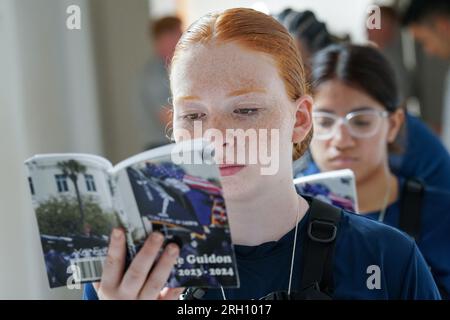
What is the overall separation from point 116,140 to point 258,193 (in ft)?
11.3

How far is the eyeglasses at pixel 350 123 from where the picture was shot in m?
1.89

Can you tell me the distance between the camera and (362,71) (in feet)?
6.35

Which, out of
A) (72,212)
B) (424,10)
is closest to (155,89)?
(424,10)

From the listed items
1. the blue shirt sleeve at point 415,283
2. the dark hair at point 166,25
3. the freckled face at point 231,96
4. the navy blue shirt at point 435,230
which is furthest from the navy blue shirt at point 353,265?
the dark hair at point 166,25

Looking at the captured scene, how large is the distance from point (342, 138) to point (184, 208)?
914mm

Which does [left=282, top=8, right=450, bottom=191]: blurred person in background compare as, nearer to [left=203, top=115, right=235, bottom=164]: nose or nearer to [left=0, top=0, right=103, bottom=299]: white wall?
[left=203, top=115, right=235, bottom=164]: nose

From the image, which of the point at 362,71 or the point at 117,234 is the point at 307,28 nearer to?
the point at 362,71

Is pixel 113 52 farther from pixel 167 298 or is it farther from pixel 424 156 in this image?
pixel 167 298

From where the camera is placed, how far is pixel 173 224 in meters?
1.06

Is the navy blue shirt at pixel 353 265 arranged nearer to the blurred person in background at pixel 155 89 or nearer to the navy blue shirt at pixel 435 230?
the navy blue shirt at pixel 435 230

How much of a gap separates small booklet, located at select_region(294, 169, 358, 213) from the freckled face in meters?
0.33

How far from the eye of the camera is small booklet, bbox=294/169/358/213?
1.45m

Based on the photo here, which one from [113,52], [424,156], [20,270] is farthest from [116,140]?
[424,156]

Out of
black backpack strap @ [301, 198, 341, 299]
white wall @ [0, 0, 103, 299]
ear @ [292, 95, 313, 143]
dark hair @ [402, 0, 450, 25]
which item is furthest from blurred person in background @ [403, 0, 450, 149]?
black backpack strap @ [301, 198, 341, 299]
